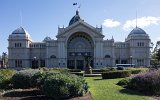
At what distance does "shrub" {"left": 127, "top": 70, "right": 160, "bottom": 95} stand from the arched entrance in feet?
259

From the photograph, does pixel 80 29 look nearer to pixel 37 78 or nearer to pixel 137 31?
pixel 137 31

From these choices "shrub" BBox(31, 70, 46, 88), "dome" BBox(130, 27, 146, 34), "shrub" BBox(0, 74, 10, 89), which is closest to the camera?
"shrub" BBox(31, 70, 46, 88)

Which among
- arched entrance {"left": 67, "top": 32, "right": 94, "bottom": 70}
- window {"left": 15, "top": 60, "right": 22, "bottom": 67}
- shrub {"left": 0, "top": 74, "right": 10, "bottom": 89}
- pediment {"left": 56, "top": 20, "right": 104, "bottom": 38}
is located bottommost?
shrub {"left": 0, "top": 74, "right": 10, "bottom": 89}

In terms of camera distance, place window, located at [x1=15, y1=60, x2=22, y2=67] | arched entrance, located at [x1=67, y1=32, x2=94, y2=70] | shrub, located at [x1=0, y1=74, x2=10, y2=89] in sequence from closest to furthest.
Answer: shrub, located at [x1=0, y1=74, x2=10, y2=89]
arched entrance, located at [x1=67, y1=32, x2=94, y2=70]
window, located at [x1=15, y1=60, x2=22, y2=67]

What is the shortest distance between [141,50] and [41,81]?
293 ft

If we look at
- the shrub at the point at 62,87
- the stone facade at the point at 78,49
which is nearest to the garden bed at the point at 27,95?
the shrub at the point at 62,87

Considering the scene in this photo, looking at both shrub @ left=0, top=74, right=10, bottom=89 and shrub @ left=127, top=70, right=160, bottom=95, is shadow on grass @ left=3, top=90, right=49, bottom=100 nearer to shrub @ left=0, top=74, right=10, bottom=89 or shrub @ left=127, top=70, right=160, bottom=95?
shrub @ left=0, top=74, right=10, bottom=89

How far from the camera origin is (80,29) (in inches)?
3989

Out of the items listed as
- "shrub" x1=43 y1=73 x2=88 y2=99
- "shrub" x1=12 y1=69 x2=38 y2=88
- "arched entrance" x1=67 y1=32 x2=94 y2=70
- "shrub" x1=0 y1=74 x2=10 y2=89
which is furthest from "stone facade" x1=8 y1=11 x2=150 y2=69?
"shrub" x1=43 y1=73 x2=88 y2=99

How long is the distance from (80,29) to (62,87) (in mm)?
83023

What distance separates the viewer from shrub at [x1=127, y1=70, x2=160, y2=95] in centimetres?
2323

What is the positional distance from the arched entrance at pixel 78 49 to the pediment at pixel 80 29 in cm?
212

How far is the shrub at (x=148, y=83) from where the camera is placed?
23.2 m

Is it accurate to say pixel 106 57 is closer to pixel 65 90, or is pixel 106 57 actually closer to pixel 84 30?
pixel 84 30
